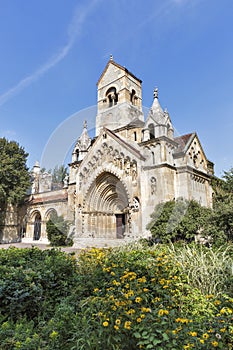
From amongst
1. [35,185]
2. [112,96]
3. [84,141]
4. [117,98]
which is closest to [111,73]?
[112,96]

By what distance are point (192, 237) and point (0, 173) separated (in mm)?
21368

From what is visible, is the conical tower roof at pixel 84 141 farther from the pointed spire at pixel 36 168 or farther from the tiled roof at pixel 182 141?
the pointed spire at pixel 36 168

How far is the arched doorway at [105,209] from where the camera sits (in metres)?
19.7

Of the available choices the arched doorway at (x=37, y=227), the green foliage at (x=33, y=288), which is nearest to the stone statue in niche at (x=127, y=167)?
the green foliage at (x=33, y=288)

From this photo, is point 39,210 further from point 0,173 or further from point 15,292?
point 15,292

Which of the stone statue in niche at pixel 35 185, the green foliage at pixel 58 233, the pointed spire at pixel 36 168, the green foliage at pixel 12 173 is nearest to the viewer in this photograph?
the green foliage at pixel 58 233

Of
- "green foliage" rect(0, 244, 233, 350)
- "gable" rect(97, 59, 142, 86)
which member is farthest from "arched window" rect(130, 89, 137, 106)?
"green foliage" rect(0, 244, 233, 350)

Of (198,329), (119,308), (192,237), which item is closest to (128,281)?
(119,308)

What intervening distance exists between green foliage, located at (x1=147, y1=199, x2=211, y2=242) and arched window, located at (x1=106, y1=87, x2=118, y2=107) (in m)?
14.7

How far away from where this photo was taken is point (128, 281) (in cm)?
412

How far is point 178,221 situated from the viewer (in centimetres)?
1348

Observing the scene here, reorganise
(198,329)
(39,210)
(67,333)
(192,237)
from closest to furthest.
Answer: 1. (198,329)
2. (67,333)
3. (192,237)
4. (39,210)

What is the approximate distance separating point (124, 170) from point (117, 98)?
1058 cm

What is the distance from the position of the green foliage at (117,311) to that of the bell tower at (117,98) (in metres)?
18.4
